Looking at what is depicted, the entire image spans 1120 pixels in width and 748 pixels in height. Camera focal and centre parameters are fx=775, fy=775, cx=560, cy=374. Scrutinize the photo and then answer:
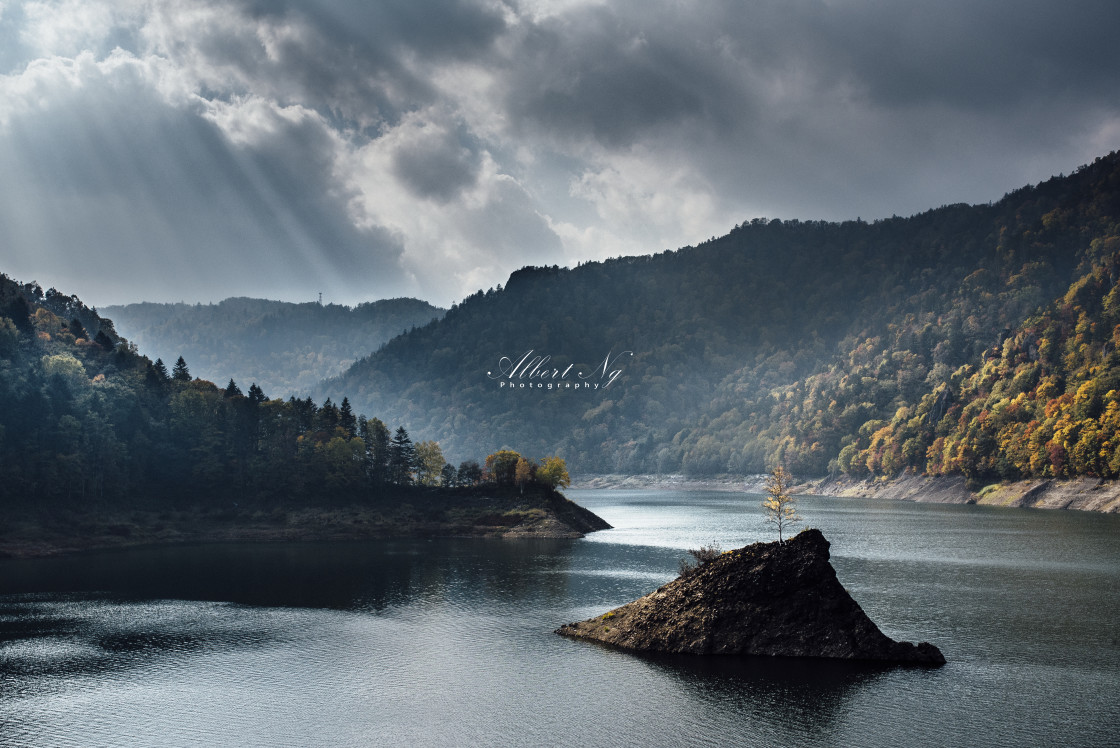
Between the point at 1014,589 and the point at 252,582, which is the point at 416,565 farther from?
the point at 1014,589

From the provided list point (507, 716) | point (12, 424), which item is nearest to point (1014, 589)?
point (507, 716)

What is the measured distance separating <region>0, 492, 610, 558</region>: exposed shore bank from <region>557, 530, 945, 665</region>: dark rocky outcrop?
101385 mm

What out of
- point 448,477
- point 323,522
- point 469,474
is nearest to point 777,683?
point 323,522

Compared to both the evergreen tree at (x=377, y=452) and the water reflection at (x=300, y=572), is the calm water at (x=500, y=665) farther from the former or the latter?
the evergreen tree at (x=377, y=452)

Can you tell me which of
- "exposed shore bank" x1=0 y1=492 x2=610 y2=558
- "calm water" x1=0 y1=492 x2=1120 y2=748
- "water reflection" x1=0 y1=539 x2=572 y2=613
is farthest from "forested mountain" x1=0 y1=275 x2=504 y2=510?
"calm water" x1=0 y1=492 x2=1120 y2=748

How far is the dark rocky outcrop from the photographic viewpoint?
56.9m

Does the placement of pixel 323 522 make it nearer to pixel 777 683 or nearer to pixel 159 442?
pixel 159 442

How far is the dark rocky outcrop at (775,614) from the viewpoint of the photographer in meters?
56.9

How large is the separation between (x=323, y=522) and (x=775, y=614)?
123m

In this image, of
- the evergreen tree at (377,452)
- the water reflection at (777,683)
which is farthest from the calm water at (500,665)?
the evergreen tree at (377,452)

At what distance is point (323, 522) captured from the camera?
16150 centimetres

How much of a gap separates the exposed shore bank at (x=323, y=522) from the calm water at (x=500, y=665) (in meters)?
26.9

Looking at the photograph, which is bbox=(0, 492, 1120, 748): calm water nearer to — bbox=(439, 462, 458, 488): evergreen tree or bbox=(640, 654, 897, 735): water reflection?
bbox=(640, 654, 897, 735): water reflection

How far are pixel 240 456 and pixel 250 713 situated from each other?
136334 millimetres
